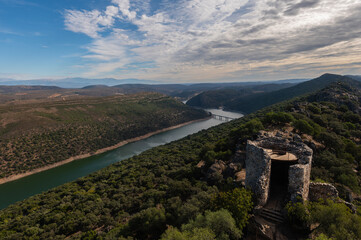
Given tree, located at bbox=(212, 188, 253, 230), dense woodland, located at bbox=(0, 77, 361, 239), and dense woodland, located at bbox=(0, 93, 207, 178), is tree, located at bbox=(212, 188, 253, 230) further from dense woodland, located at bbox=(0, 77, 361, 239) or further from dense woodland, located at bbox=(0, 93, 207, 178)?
dense woodland, located at bbox=(0, 93, 207, 178)

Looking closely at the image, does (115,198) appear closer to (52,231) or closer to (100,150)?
(52,231)

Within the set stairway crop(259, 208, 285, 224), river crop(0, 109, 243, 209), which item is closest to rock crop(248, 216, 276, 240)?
stairway crop(259, 208, 285, 224)

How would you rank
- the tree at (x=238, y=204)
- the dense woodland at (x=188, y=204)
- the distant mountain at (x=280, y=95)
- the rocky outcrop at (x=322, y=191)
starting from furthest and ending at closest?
1. the distant mountain at (x=280, y=95)
2. the rocky outcrop at (x=322, y=191)
3. the tree at (x=238, y=204)
4. the dense woodland at (x=188, y=204)

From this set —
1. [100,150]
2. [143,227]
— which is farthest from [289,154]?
[100,150]

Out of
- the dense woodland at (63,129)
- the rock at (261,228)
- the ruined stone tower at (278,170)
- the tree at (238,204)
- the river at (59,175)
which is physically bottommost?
the river at (59,175)

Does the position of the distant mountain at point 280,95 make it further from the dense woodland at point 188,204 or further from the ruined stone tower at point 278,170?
the ruined stone tower at point 278,170

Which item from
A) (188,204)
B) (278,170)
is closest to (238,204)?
(188,204)

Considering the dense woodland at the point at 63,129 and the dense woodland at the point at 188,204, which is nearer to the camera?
the dense woodland at the point at 188,204

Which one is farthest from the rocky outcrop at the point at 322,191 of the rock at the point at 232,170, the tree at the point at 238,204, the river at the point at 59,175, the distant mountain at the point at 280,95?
the distant mountain at the point at 280,95

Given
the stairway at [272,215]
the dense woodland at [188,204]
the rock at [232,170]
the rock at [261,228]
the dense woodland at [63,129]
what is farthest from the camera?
the dense woodland at [63,129]
